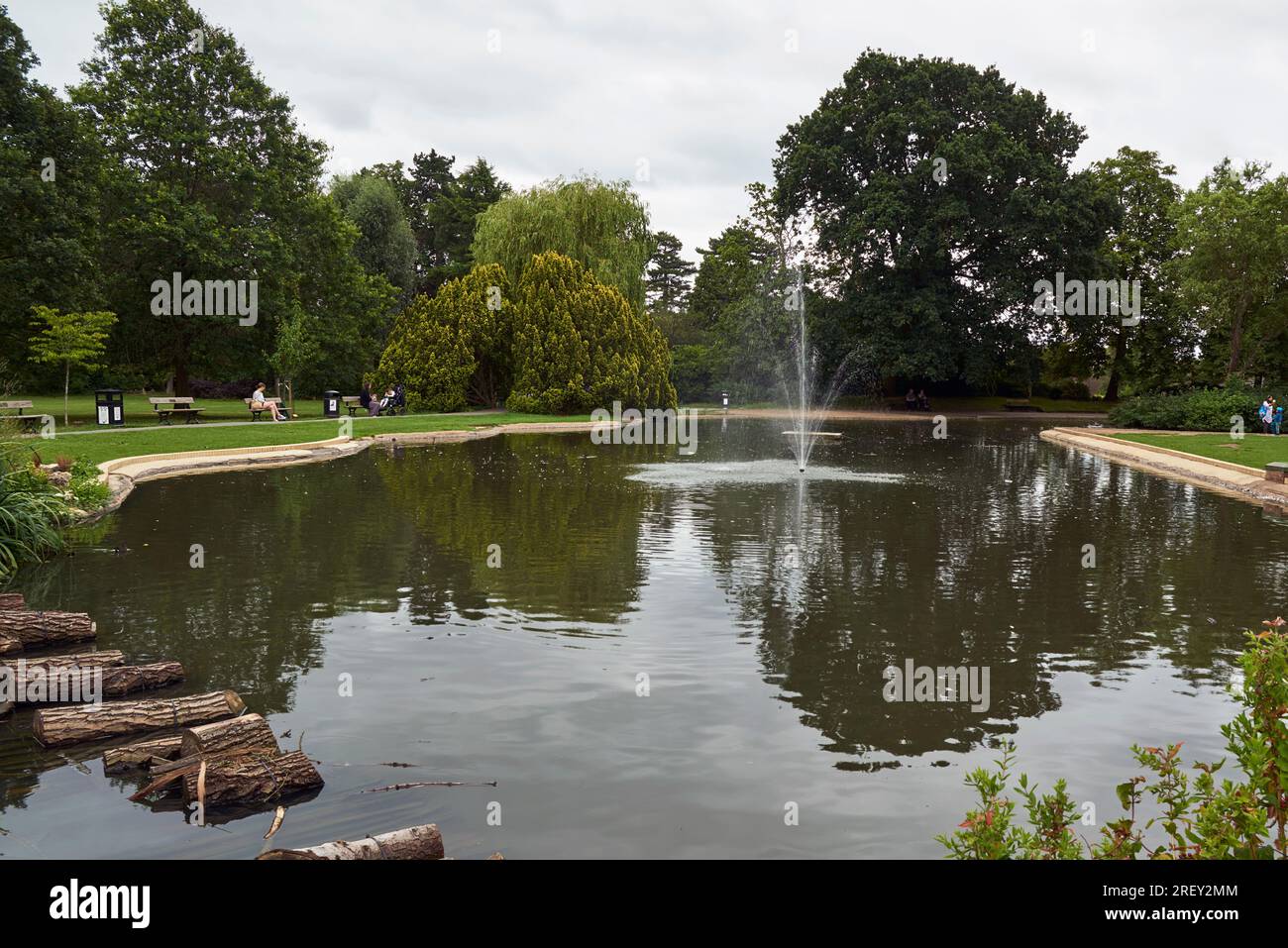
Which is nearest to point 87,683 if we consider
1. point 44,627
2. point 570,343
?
point 44,627

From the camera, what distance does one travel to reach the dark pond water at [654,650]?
5434 millimetres

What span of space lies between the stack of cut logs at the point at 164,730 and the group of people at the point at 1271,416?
3811 cm

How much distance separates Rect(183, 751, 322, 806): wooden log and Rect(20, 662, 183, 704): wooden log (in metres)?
2.09

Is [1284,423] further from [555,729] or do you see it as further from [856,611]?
[555,729]

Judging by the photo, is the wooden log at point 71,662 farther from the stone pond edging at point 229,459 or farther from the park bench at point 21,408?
the park bench at point 21,408

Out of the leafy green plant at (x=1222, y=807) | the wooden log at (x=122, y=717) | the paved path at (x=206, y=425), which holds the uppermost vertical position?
the paved path at (x=206, y=425)

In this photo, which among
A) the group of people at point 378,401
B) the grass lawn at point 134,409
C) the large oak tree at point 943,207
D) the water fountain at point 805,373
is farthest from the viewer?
the water fountain at point 805,373

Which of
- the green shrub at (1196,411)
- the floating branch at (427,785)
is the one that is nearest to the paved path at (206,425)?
the floating branch at (427,785)

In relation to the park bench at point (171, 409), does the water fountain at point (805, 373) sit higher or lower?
higher

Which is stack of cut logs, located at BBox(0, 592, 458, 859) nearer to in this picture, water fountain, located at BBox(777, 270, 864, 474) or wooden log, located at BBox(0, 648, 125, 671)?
wooden log, located at BBox(0, 648, 125, 671)

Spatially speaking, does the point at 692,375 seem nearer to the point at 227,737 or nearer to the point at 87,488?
the point at 87,488

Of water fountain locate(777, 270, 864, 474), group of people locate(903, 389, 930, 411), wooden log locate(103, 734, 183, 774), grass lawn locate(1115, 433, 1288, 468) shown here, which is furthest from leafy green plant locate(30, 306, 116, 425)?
group of people locate(903, 389, 930, 411)

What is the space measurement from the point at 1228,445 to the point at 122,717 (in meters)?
30.9

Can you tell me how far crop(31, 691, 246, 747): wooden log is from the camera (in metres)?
6.48
